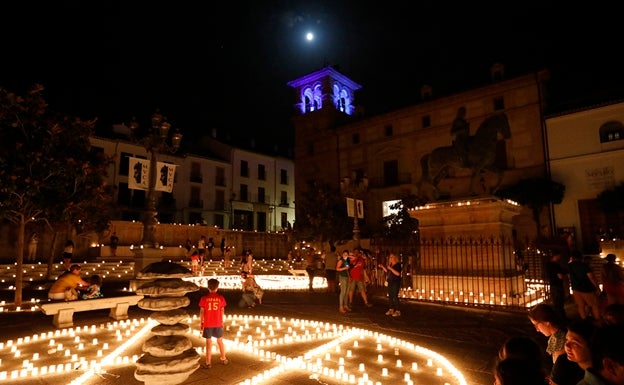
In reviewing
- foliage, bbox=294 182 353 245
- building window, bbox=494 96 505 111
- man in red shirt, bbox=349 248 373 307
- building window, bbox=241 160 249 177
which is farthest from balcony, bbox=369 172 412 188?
man in red shirt, bbox=349 248 373 307

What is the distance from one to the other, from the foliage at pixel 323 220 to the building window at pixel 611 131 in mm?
17310

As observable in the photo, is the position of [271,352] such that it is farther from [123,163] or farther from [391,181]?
[123,163]

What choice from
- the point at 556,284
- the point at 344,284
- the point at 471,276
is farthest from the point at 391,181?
the point at 556,284

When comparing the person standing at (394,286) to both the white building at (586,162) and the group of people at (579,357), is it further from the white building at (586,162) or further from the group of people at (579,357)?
the white building at (586,162)

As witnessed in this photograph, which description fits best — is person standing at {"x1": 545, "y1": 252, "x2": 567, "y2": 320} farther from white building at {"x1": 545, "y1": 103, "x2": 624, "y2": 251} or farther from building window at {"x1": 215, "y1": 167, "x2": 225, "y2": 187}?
building window at {"x1": 215, "y1": 167, "x2": 225, "y2": 187}

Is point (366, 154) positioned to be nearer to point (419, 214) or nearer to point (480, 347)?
point (419, 214)

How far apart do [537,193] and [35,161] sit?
26.3 metres

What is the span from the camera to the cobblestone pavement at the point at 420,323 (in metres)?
6.39

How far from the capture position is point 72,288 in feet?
31.1

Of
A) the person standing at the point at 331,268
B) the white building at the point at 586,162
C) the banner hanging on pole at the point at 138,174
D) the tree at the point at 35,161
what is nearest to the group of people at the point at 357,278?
the person standing at the point at 331,268

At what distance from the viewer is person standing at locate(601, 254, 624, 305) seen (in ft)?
22.2

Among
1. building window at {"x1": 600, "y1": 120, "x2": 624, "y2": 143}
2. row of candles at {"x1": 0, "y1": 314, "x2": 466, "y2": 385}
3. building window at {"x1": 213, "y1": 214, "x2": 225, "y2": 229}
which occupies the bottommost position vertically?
row of candles at {"x1": 0, "y1": 314, "x2": 466, "y2": 385}

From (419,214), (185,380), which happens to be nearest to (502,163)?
(419,214)

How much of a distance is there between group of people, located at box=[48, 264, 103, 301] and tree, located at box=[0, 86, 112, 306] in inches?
124
